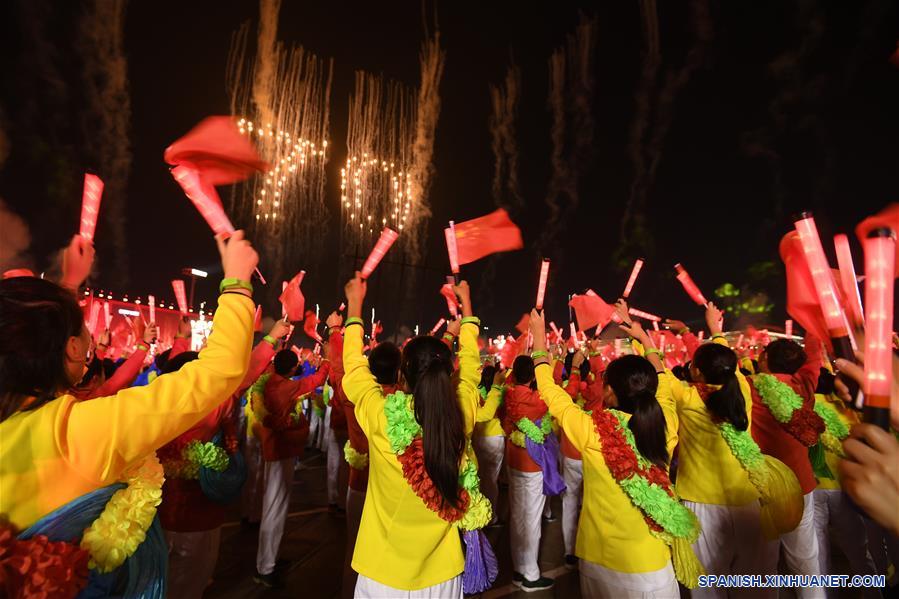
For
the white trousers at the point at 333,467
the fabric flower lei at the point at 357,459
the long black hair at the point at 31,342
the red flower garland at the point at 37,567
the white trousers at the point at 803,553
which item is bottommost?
the white trousers at the point at 333,467

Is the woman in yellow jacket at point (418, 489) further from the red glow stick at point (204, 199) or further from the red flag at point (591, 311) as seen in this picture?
the red flag at point (591, 311)

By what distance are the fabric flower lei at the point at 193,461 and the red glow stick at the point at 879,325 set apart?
356 centimetres

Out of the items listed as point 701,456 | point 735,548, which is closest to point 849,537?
point 735,548

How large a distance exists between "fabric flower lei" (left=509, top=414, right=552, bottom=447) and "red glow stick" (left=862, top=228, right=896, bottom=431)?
4.33 m

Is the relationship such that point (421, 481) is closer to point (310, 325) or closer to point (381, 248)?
point (381, 248)

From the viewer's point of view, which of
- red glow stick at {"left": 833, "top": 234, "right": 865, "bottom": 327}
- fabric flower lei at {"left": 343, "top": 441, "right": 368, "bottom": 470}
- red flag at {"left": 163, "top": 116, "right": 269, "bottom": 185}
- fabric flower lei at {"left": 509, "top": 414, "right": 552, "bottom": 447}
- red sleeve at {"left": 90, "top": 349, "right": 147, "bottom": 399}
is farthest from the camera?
fabric flower lei at {"left": 509, "top": 414, "right": 552, "bottom": 447}

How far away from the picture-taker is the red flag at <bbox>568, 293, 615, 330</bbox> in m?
6.53

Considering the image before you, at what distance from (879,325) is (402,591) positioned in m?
2.46

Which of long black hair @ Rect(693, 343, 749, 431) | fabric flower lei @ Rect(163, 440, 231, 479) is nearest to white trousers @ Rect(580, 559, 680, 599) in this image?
long black hair @ Rect(693, 343, 749, 431)

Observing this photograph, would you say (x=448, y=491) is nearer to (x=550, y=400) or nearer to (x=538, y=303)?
(x=550, y=400)

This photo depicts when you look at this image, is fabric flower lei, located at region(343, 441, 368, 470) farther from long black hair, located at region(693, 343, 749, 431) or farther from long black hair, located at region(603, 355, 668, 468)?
long black hair, located at region(693, 343, 749, 431)

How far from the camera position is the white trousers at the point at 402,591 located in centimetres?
250

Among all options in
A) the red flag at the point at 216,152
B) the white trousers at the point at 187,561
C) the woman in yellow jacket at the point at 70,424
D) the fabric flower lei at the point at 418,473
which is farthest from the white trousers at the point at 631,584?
the red flag at the point at 216,152

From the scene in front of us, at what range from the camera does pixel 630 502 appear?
2809 millimetres
